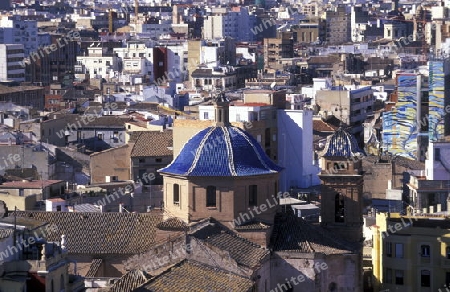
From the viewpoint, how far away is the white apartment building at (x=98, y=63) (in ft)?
400

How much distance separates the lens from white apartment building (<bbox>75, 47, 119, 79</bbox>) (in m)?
122

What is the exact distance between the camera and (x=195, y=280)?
3303 cm

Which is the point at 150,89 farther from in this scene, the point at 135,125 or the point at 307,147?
the point at 307,147

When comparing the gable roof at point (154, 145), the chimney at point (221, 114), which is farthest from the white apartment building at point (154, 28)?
the chimney at point (221, 114)

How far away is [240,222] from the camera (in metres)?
38.0

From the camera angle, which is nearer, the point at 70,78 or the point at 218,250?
the point at 218,250

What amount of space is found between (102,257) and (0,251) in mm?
8819

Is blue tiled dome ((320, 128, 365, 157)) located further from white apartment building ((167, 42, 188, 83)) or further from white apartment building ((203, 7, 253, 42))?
white apartment building ((203, 7, 253, 42))

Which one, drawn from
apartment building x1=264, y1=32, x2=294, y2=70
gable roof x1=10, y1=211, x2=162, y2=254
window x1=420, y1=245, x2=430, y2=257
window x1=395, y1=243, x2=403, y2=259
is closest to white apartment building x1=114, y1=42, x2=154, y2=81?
apartment building x1=264, y1=32, x2=294, y2=70

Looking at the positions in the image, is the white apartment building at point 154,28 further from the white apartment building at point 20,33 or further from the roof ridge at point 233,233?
the roof ridge at point 233,233

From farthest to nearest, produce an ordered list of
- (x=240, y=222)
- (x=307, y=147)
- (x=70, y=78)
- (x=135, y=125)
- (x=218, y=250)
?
(x=70, y=78) < (x=135, y=125) < (x=307, y=147) < (x=240, y=222) < (x=218, y=250)

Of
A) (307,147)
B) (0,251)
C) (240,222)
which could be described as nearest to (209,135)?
(240,222)

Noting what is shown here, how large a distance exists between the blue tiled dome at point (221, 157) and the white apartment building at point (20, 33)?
9330cm

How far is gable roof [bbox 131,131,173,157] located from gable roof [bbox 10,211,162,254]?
18349 millimetres
